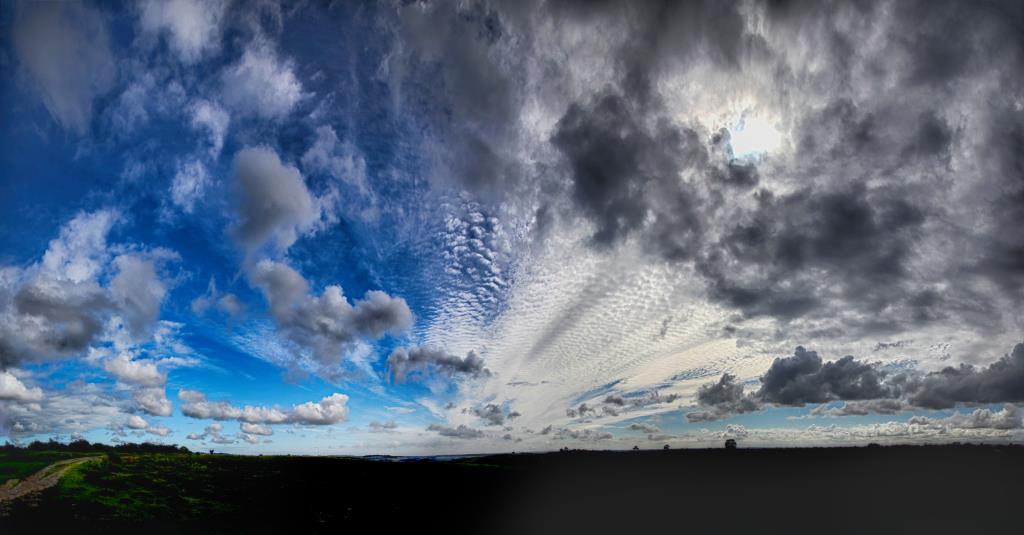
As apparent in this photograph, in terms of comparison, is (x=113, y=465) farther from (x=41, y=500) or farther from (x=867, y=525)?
(x=867, y=525)

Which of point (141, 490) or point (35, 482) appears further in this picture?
point (35, 482)

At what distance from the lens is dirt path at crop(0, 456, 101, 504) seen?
Answer: 164 ft

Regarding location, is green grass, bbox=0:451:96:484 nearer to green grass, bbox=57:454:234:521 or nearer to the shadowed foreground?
green grass, bbox=57:454:234:521

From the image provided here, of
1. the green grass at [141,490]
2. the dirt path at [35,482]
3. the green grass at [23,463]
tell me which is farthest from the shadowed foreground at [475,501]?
the green grass at [23,463]

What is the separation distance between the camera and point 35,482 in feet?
179

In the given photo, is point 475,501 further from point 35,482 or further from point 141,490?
point 35,482

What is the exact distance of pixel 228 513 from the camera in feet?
149

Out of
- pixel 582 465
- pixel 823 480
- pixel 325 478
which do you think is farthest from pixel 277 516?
pixel 823 480

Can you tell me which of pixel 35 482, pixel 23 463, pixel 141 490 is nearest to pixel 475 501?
pixel 141 490

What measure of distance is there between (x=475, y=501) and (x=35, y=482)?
62.0 meters

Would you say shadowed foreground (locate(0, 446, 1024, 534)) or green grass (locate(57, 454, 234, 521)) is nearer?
green grass (locate(57, 454, 234, 521))

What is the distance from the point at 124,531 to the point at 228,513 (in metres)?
8.83

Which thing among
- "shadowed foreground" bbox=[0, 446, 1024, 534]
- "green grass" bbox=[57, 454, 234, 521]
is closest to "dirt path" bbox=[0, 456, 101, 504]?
"green grass" bbox=[57, 454, 234, 521]

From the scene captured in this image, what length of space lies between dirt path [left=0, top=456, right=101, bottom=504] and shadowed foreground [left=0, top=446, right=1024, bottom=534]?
2.07 meters
